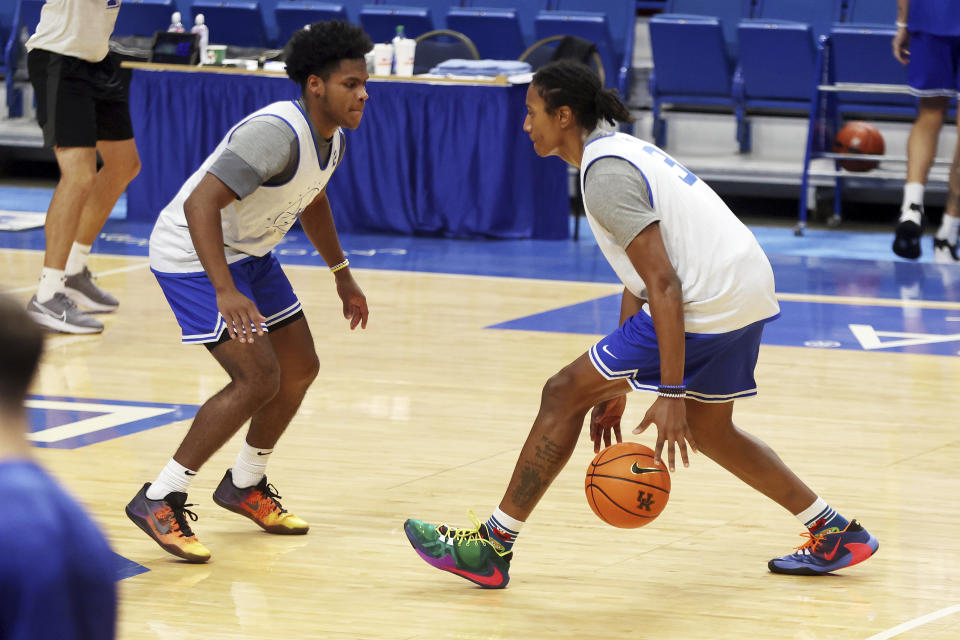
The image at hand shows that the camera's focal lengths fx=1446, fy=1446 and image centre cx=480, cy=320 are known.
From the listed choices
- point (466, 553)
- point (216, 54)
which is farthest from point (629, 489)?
point (216, 54)

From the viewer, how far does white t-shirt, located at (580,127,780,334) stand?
325cm

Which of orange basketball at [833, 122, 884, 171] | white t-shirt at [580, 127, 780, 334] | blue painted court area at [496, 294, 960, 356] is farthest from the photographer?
orange basketball at [833, 122, 884, 171]

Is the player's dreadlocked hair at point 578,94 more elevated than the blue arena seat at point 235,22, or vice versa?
the player's dreadlocked hair at point 578,94

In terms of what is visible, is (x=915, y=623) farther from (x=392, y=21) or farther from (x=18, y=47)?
(x=18, y=47)

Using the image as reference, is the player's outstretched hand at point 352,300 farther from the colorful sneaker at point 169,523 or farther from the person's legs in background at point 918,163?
the person's legs in background at point 918,163

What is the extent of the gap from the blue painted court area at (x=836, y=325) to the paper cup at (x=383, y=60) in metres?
2.95

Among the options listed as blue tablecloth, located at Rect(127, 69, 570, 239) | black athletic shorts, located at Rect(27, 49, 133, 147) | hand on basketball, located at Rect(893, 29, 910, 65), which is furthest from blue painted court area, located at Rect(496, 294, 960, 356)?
blue tablecloth, located at Rect(127, 69, 570, 239)

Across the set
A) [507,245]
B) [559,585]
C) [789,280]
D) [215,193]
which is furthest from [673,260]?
[507,245]

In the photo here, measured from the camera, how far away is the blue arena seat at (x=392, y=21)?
11.4 meters

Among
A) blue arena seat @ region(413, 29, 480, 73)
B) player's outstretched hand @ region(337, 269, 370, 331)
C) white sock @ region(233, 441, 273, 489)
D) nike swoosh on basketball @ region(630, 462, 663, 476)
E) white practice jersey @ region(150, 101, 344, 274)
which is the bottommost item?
blue arena seat @ region(413, 29, 480, 73)

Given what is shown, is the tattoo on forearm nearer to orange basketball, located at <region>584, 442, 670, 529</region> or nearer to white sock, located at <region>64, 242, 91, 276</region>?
orange basketball, located at <region>584, 442, 670, 529</region>

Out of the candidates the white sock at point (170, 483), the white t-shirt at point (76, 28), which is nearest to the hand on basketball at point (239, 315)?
the white sock at point (170, 483)

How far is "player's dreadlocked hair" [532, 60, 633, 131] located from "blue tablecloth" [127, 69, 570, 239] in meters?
6.23

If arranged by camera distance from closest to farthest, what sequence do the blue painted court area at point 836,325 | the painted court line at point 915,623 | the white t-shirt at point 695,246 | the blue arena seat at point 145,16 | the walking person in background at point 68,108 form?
the painted court line at point 915,623, the white t-shirt at point 695,246, the walking person in background at point 68,108, the blue painted court area at point 836,325, the blue arena seat at point 145,16
